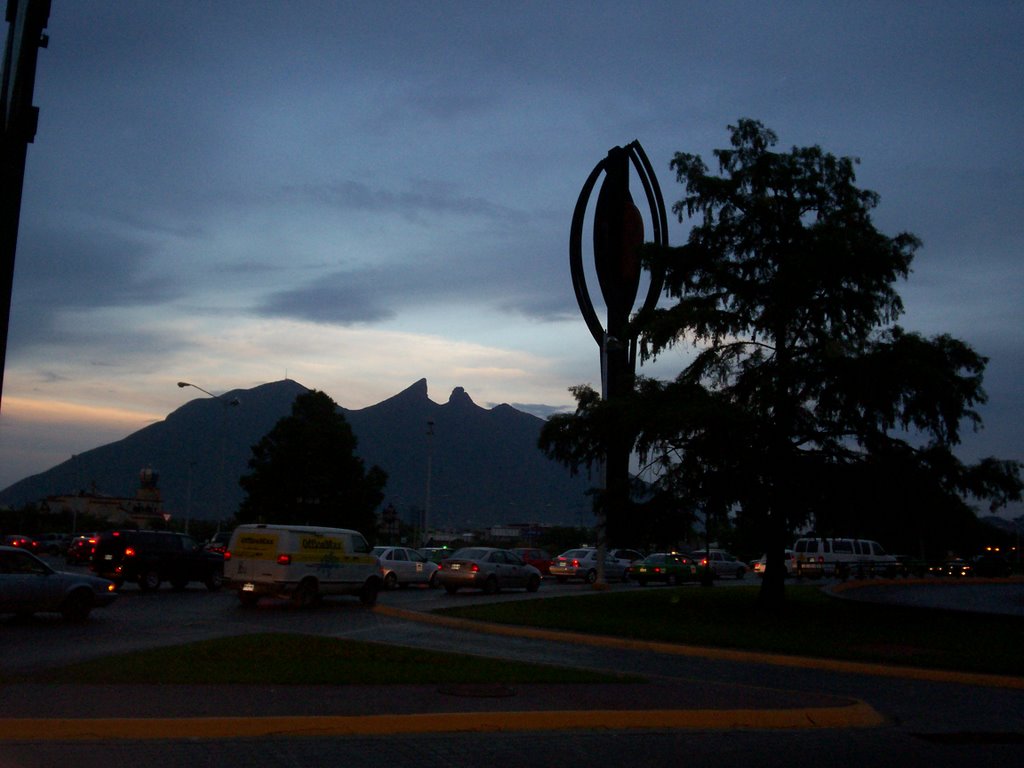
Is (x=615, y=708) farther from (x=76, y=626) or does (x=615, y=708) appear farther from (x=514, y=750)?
(x=76, y=626)

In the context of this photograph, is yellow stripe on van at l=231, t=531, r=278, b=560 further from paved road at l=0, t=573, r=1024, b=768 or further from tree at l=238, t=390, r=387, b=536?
tree at l=238, t=390, r=387, b=536

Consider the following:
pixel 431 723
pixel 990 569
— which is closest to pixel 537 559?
pixel 990 569

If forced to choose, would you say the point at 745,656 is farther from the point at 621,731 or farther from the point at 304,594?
the point at 304,594

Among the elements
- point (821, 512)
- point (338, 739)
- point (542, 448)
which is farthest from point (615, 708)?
point (542, 448)

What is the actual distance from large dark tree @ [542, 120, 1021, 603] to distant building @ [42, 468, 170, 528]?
6414 cm

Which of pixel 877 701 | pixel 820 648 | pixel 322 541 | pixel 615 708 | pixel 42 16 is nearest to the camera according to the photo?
pixel 42 16

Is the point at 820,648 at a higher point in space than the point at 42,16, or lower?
lower

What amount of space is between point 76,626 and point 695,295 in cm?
1654

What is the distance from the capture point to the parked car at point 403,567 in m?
36.1

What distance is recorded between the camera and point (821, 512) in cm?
2489

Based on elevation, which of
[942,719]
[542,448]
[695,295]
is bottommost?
[942,719]

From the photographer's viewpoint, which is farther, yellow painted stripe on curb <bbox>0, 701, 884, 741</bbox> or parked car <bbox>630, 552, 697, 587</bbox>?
parked car <bbox>630, 552, 697, 587</bbox>

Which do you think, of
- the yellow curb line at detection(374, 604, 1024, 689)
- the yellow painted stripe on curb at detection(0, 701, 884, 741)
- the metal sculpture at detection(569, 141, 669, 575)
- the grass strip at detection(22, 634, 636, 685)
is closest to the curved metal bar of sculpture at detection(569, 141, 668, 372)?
the metal sculpture at detection(569, 141, 669, 575)

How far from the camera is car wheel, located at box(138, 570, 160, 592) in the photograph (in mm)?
30500
